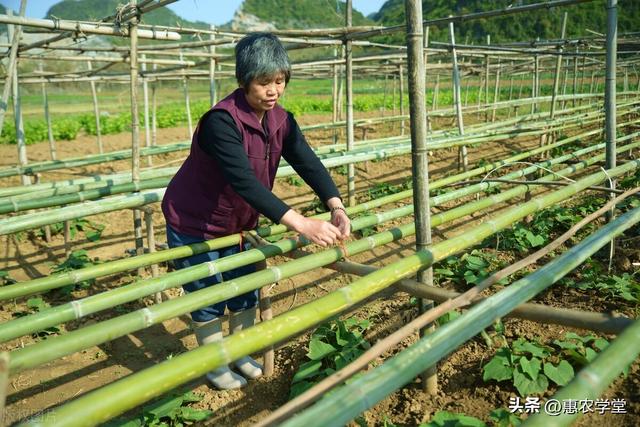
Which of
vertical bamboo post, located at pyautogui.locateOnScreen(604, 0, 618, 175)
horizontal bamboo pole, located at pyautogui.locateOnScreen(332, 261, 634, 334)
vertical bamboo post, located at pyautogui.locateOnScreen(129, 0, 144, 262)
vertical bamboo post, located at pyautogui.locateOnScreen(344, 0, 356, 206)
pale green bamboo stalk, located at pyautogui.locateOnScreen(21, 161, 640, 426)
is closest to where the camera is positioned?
pale green bamboo stalk, located at pyautogui.locateOnScreen(21, 161, 640, 426)

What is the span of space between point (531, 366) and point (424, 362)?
3.97ft

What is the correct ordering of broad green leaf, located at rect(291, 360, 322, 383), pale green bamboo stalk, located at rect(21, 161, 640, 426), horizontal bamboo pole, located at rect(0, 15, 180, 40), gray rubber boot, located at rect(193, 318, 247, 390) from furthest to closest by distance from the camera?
horizontal bamboo pole, located at rect(0, 15, 180, 40) < gray rubber boot, located at rect(193, 318, 247, 390) < broad green leaf, located at rect(291, 360, 322, 383) < pale green bamboo stalk, located at rect(21, 161, 640, 426)

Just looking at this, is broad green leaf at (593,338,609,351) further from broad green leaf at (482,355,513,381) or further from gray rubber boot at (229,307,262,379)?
gray rubber boot at (229,307,262,379)

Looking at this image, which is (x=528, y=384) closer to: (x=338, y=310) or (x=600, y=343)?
(x=600, y=343)

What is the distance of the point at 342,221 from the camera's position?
2301mm

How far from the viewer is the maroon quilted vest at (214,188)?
2332mm

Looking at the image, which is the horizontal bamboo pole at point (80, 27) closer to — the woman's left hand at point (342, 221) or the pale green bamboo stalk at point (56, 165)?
the pale green bamboo stalk at point (56, 165)

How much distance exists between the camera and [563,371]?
221 cm

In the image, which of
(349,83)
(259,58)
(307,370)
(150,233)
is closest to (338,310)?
(307,370)

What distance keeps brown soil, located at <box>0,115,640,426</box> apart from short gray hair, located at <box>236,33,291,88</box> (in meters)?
1.62

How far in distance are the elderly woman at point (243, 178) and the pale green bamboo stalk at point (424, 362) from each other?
74cm

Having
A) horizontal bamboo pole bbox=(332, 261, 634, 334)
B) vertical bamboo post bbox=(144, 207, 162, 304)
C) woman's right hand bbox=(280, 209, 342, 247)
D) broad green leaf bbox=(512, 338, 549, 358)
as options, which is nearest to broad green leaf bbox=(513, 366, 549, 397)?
broad green leaf bbox=(512, 338, 549, 358)

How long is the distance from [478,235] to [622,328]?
0.77m

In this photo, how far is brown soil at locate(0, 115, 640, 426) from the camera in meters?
2.25
